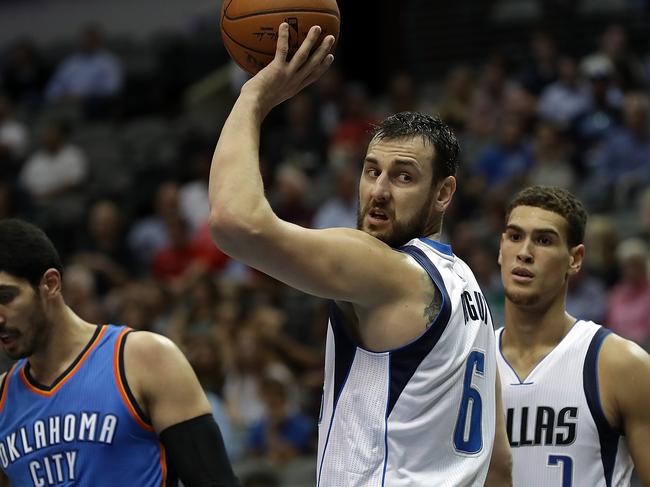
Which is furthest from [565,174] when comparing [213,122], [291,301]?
[213,122]

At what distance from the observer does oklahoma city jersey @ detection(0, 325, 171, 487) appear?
13.6 ft

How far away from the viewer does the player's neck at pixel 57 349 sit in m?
4.34

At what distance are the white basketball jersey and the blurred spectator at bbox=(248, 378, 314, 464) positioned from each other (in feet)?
15.9

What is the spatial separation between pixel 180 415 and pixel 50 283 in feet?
2.38

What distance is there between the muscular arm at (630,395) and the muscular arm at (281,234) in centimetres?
126

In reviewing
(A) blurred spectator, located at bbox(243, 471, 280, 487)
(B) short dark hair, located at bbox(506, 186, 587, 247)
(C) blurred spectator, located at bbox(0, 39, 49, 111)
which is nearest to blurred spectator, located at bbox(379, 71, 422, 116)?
(C) blurred spectator, located at bbox(0, 39, 49, 111)

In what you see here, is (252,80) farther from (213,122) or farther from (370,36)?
(370,36)

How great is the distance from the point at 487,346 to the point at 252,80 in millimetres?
1164

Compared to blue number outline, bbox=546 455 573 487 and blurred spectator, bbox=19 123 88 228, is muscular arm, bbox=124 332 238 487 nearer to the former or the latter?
blue number outline, bbox=546 455 573 487

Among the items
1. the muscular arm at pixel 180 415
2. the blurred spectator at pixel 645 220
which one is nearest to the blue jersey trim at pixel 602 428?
the muscular arm at pixel 180 415

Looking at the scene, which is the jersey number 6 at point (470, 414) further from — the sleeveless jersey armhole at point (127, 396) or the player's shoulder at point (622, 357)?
the sleeveless jersey armhole at point (127, 396)

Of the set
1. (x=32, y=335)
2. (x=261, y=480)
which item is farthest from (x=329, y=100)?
(x=32, y=335)

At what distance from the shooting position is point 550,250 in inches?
181

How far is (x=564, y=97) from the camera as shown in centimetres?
1320
